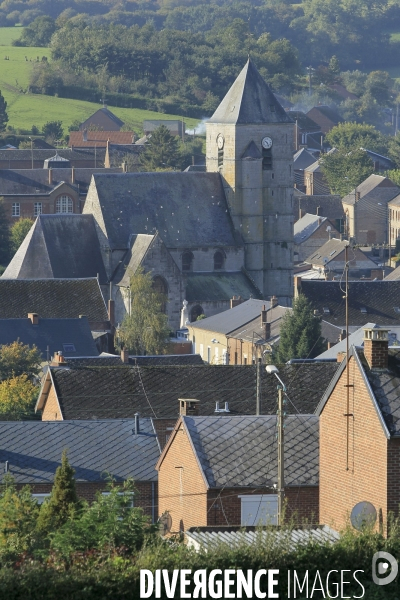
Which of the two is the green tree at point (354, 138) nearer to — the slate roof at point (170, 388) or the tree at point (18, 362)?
the tree at point (18, 362)

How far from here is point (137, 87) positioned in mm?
161875

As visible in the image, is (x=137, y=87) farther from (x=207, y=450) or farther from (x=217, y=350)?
(x=207, y=450)

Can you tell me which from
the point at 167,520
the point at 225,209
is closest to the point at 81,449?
the point at 167,520

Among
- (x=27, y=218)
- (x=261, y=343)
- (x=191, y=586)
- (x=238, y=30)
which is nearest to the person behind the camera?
(x=191, y=586)

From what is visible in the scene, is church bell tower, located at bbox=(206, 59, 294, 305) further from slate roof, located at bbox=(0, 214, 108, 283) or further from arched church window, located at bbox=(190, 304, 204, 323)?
slate roof, located at bbox=(0, 214, 108, 283)

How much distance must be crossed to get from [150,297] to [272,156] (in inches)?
482

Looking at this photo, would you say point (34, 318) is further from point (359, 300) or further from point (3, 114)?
point (3, 114)

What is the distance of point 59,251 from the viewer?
7969cm

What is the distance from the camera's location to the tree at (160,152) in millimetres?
125250

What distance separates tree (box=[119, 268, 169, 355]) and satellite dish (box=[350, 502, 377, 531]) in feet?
149

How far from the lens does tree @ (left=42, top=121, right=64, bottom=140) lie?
141750 millimetres

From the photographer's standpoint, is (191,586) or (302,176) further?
(302,176)

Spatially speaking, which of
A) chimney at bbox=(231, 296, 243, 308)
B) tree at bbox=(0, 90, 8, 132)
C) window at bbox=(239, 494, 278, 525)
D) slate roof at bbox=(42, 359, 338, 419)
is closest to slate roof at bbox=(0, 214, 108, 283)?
chimney at bbox=(231, 296, 243, 308)

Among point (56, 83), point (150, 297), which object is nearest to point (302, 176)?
point (56, 83)
